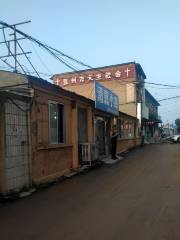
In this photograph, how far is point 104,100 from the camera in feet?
68.7

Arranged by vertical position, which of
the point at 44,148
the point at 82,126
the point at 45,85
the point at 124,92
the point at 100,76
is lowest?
the point at 44,148

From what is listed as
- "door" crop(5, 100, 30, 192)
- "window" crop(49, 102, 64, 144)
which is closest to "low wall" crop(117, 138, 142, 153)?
"window" crop(49, 102, 64, 144)

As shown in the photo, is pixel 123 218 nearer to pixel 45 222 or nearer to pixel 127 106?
pixel 45 222

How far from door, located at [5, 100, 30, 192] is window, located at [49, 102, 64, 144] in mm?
2308

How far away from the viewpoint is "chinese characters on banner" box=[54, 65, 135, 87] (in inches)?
1561

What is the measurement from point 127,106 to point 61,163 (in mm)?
25900

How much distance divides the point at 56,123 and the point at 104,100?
6.33 metres

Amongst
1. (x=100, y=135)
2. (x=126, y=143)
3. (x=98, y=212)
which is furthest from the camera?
(x=126, y=143)

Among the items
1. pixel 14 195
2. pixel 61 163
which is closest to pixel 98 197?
pixel 14 195

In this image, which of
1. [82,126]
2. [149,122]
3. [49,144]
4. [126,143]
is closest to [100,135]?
[82,126]

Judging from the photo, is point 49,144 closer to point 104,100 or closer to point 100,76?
point 104,100

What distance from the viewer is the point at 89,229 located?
7062 mm

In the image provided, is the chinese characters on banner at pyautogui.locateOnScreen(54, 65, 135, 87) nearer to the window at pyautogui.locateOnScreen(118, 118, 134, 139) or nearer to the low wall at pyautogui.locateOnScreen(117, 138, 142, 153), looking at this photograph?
the window at pyautogui.locateOnScreen(118, 118, 134, 139)

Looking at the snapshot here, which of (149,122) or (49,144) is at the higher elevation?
(149,122)
